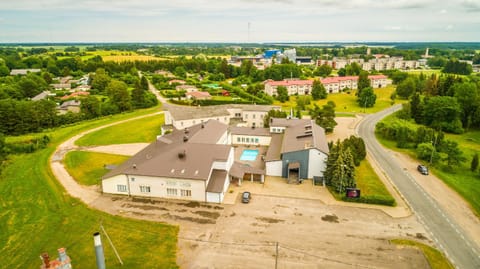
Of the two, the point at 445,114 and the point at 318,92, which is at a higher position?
the point at 318,92

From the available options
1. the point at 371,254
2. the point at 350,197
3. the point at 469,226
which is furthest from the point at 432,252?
the point at 350,197

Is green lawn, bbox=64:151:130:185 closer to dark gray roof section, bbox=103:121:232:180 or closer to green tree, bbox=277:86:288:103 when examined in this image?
dark gray roof section, bbox=103:121:232:180

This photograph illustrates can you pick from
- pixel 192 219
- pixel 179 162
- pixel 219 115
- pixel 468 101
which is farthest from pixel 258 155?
pixel 468 101

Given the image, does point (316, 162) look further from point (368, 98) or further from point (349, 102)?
point (349, 102)

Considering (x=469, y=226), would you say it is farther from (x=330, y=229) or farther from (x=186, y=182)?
(x=186, y=182)

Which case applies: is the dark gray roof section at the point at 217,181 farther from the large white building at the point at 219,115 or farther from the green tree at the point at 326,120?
the green tree at the point at 326,120

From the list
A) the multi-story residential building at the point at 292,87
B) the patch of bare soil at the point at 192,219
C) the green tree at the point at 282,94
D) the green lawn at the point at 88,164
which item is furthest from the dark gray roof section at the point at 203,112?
the multi-story residential building at the point at 292,87

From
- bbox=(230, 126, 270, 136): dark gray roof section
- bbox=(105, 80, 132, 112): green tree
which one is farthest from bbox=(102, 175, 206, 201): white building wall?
bbox=(105, 80, 132, 112): green tree
